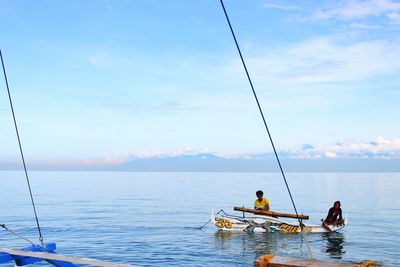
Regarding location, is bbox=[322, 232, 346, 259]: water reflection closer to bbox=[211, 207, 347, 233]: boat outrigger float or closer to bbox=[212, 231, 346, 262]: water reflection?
bbox=[212, 231, 346, 262]: water reflection

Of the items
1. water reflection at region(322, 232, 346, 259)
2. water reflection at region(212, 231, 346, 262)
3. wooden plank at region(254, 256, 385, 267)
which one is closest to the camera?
wooden plank at region(254, 256, 385, 267)

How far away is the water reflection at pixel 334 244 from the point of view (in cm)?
2328

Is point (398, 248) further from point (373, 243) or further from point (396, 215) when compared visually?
point (396, 215)

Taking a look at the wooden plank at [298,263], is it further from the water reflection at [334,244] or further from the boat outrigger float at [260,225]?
the boat outrigger float at [260,225]

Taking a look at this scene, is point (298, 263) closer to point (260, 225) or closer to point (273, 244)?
point (273, 244)

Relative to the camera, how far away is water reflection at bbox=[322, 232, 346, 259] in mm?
23281

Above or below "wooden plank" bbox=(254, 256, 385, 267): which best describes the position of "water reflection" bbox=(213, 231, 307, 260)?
below

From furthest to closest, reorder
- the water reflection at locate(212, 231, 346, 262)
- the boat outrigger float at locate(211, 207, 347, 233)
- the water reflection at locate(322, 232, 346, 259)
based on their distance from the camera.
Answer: the boat outrigger float at locate(211, 207, 347, 233) → the water reflection at locate(322, 232, 346, 259) → the water reflection at locate(212, 231, 346, 262)

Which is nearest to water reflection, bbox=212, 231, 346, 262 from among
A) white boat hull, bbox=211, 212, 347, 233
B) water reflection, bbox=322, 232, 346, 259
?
water reflection, bbox=322, 232, 346, 259

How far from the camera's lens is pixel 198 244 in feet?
83.9

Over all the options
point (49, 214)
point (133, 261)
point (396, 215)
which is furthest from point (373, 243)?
point (49, 214)

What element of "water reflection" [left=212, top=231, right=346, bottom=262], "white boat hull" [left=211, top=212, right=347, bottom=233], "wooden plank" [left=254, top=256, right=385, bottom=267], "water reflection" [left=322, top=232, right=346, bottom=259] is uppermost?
"wooden plank" [left=254, top=256, right=385, bottom=267]

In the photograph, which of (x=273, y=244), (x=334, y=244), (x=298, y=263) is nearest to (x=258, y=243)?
(x=273, y=244)

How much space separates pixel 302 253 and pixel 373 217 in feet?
89.4
